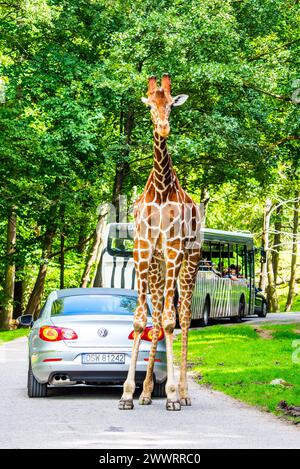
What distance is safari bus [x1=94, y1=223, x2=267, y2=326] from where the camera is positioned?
34.4 metres

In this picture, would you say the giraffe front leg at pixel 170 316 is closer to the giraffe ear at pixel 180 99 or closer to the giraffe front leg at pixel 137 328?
the giraffe front leg at pixel 137 328

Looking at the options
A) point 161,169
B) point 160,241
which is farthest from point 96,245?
Result: point 160,241

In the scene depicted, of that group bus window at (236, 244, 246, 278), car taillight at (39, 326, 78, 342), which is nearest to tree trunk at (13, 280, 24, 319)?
bus window at (236, 244, 246, 278)

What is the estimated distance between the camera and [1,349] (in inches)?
1061

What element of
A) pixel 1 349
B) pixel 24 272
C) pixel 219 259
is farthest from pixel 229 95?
pixel 24 272

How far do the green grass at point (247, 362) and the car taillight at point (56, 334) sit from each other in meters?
2.42

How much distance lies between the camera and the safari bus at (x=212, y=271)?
3441 cm

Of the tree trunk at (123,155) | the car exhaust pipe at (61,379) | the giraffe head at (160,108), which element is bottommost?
the car exhaust pipe at (61,379)

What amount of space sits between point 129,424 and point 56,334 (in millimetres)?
2747

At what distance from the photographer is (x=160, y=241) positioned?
45.8 ft

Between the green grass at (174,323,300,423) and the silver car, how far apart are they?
153cm

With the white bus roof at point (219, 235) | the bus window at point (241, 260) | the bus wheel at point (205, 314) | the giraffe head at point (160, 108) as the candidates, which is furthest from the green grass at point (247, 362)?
the bus window at point (241, 260)

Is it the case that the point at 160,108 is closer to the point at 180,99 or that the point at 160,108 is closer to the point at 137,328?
the point at 180,99

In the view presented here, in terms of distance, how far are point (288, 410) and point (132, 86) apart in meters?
22.2
